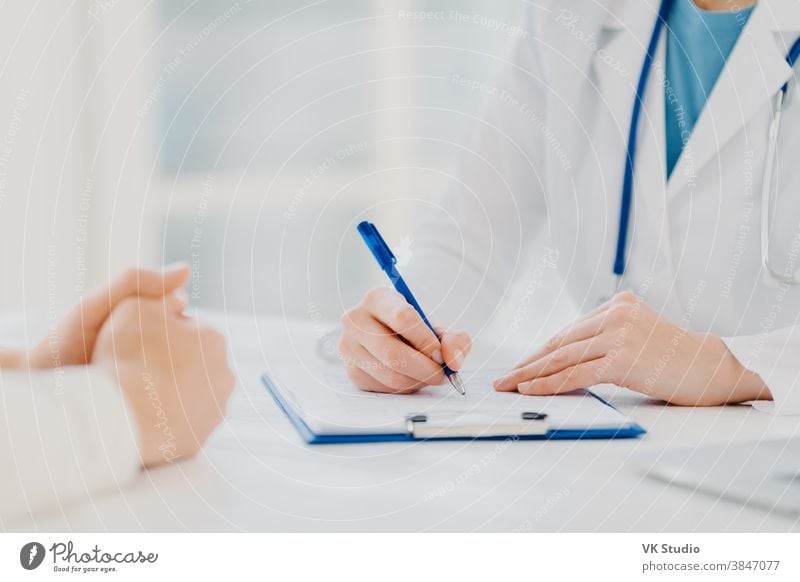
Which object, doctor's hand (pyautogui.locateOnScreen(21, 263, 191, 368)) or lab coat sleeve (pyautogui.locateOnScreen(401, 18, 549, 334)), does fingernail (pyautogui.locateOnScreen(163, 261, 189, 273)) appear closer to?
doctor's hand (pyautogui.locateOnScreen(21, 263, 191, 368))

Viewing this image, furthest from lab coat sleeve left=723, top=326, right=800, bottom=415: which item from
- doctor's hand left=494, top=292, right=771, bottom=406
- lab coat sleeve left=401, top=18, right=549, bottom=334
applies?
lab coat sleeve left=401, top=18, right=549, bottom=334

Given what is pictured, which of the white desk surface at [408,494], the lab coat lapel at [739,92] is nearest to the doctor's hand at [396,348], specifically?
the white desk surface at [408,494]

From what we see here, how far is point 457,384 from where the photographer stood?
23.3 inches

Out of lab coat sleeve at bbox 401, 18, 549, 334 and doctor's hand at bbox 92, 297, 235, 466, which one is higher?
lab coat sleeve at bbox 401, 18, 549, 334

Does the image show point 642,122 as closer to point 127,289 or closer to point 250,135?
point 127,289

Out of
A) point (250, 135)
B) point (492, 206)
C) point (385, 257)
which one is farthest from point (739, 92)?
point (250, 135)

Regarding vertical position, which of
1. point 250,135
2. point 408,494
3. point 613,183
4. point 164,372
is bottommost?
point 408,494

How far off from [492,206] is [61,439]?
576 mm

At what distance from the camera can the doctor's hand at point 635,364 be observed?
604mm

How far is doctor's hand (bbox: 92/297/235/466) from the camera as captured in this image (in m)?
0.46

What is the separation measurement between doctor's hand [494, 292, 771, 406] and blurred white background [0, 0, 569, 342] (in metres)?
0.96

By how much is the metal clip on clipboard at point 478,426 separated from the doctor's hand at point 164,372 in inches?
4.4

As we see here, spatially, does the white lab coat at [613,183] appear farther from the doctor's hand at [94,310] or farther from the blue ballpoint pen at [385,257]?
the doctor's hand at [94,310]
